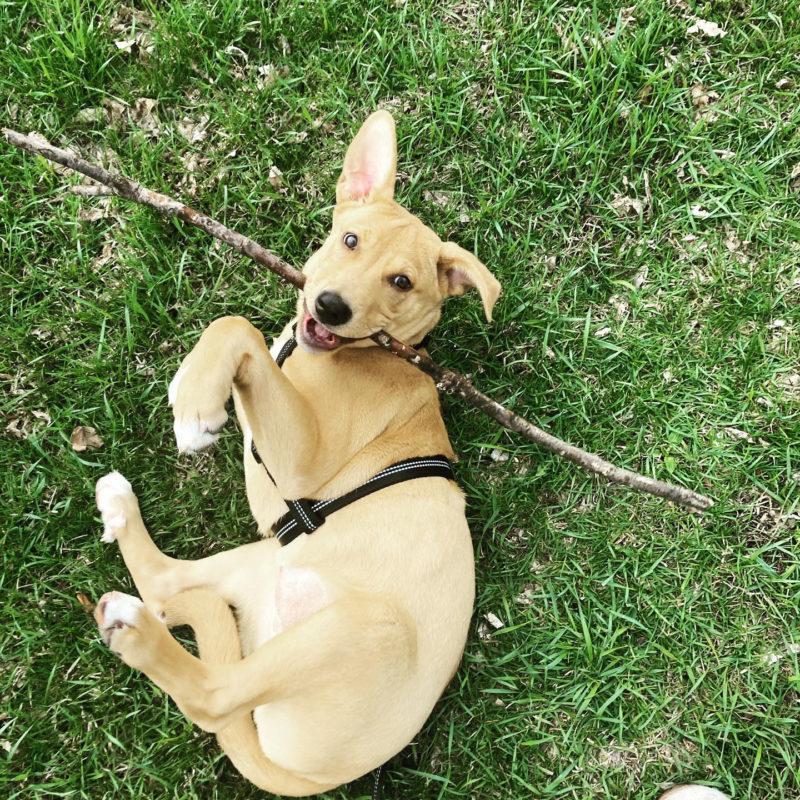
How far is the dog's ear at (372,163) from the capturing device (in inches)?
140

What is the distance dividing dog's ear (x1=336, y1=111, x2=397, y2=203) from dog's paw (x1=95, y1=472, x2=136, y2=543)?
6.77 ft

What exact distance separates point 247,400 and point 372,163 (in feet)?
4.68

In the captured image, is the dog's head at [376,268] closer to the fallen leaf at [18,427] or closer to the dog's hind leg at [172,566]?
the dog's hind leg at [172,566]

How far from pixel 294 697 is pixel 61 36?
13.7ft

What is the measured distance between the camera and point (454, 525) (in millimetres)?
3629

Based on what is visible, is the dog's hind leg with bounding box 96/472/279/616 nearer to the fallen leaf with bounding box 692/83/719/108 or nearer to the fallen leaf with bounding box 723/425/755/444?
the fallen leaf with bounding box 723/425/755/444

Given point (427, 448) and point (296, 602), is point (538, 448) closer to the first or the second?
point (427, 448)

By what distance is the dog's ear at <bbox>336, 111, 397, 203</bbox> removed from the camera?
3.57 meters

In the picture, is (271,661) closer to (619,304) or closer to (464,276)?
(464,276)

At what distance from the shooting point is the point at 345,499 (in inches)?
140

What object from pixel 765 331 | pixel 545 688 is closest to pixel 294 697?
pixel 545 688

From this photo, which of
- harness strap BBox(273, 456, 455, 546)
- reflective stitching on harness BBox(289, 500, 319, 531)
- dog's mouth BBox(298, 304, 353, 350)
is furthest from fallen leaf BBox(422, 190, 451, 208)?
reflective stitching on harness BBox(289, 500, 319, 531)

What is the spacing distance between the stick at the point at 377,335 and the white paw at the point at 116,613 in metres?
1.66

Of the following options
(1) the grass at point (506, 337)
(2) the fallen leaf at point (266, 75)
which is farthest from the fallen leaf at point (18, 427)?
(2) the fallen leaf at point (266, 75)
